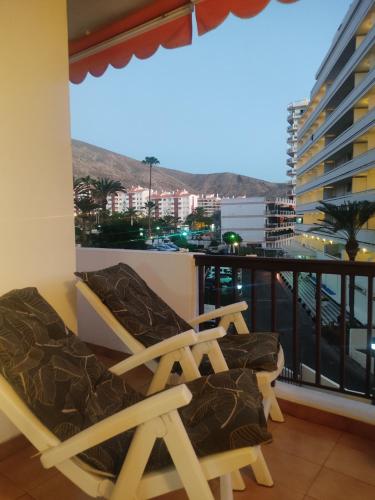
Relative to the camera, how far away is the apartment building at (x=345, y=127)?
20984 mm

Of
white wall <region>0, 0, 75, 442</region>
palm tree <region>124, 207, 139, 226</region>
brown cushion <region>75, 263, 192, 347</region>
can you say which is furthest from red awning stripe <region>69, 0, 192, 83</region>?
brown cushion <region>75, 263, 192, 347</region>

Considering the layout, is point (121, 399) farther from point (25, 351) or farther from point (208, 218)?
point (208, 218)

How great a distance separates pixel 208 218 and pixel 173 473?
4.07m

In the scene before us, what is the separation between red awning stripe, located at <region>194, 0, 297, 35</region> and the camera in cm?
237

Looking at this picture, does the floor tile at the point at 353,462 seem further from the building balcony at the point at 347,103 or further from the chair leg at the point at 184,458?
the building balcony at the point at 347,103

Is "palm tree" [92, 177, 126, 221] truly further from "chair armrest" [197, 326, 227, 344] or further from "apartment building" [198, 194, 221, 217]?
"chair armrest" [197, 326, 227, 344]

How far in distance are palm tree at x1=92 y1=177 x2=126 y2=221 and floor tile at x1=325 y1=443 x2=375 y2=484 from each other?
3.51 meters

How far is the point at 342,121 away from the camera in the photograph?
90.5 ft

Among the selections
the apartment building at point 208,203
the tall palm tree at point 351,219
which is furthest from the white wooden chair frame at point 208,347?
the tall palm tree at point 351,219

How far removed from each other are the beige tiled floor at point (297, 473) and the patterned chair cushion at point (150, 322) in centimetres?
47

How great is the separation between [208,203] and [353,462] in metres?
4.28

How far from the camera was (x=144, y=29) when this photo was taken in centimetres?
288

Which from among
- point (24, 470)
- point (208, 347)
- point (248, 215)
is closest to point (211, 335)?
point (208, 347)

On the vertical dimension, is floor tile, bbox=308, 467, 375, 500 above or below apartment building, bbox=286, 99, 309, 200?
below
